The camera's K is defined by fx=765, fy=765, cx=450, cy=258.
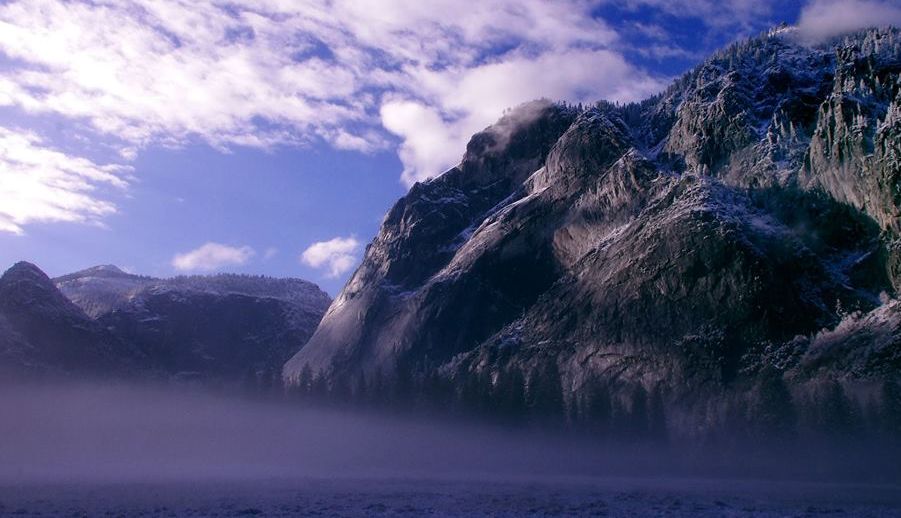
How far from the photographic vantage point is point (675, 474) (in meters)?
100

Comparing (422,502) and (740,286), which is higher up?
(740,286)

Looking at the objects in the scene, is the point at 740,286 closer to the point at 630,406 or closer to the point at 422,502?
the point at 630,406

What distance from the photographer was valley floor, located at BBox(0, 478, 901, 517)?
45.4m

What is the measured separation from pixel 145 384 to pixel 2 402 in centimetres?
5619

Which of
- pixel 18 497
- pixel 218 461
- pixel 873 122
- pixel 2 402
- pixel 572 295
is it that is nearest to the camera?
pixel 18 497

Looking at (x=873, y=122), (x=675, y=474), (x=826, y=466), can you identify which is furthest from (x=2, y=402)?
(x=873, y=122)

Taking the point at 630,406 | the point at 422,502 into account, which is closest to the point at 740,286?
the point at 630,406

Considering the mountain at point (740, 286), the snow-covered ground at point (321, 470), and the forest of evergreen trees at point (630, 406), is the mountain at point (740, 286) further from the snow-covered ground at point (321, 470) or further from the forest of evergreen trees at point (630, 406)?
the snow-covered ground at point (321, 470)

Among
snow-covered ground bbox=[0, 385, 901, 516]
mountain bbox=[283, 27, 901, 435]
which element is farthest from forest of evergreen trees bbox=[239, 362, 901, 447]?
snow-covered ground bbox=[0, 385, 901, 516]

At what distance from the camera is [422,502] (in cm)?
5303

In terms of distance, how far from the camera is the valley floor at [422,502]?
45.4m

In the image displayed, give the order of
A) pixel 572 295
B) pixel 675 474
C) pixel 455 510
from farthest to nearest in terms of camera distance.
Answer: pixel 572 295 → pixel 675 474 → pixel 455 510

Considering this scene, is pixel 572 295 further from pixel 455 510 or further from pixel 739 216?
pixel 455 510

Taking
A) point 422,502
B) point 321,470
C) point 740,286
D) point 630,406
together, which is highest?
point 740,286
